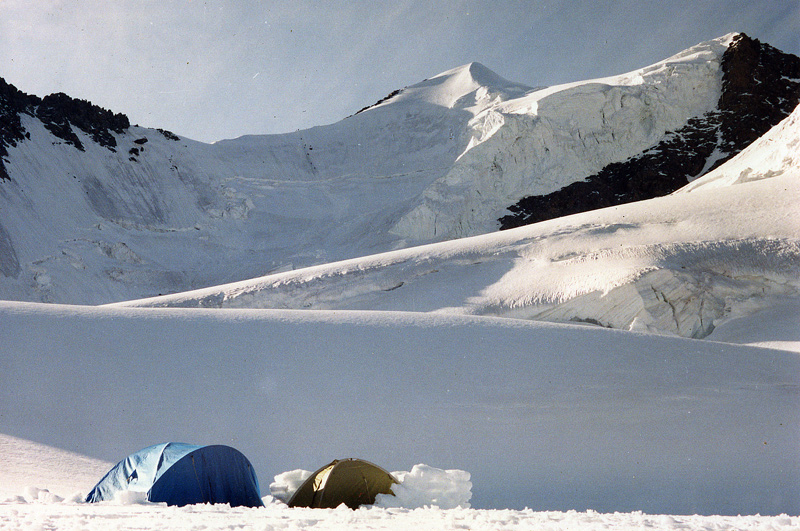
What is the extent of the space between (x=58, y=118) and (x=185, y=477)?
35.1 metres

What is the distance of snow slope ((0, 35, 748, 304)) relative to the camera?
27.2m

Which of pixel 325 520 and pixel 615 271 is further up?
pixel 615 271

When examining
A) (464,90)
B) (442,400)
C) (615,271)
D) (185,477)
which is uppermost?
(464,90)

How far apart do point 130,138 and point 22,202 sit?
10.4m

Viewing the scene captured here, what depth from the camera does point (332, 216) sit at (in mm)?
35031

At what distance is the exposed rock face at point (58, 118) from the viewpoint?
30.5m

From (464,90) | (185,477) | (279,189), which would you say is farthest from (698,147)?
(185,477)

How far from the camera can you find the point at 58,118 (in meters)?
33.6

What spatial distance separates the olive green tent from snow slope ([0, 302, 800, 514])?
3.30ft

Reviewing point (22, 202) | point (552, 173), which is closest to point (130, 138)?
point (22, 202)

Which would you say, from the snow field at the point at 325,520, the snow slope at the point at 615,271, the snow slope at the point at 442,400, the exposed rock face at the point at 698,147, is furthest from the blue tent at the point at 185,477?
the exposed rock face at the point at 698,147

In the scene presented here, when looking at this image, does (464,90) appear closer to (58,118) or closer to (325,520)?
(58,118)

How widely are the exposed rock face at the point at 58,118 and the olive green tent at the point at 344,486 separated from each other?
30499mm

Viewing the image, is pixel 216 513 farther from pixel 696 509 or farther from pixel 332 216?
pixel 332 216
